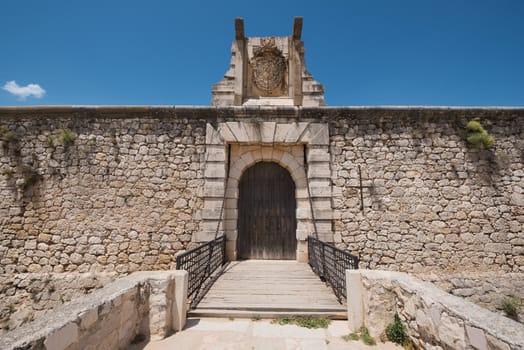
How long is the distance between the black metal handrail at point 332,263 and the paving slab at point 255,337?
65 centimetres

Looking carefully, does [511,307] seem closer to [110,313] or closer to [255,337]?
[255,337]

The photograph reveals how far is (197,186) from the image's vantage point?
6.11 m

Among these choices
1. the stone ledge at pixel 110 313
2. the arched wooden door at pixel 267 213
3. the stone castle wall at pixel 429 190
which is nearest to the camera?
the stone ledge at pixel 110 313

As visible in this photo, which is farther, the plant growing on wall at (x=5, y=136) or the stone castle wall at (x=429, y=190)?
the plant growing on wall at (x=5, y=136)

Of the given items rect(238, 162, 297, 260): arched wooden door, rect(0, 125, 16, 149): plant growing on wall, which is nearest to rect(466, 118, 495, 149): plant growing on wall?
rect(238, 162, 297, 260): arched wooden door

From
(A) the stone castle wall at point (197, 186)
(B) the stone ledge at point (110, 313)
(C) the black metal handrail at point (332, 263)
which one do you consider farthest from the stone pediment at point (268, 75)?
(B) the stone ledge at point (110, 313)

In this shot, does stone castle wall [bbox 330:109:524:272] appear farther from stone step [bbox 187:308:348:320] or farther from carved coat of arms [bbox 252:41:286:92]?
stone step [bbox 187:308:348:320]

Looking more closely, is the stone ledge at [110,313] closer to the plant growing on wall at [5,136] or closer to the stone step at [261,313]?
the stone step at [261,313]

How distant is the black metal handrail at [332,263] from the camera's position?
3760 mm

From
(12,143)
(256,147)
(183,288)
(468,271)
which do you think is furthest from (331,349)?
(12,143)

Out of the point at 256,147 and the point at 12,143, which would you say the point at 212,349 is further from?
the point at 12,143

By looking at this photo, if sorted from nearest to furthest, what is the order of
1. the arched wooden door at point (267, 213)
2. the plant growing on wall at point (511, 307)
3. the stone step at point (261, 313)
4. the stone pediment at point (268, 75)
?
the stone step at point (261, 313), the plant growing on wall at point (511, 307), the arched wooden door at point (267, 213), the stone pediment at point (268, 75)

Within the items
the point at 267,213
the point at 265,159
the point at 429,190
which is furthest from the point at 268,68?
→ the point at 429,190

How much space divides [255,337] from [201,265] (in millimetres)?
1851
